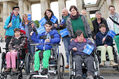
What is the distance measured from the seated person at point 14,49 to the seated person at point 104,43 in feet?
8.02

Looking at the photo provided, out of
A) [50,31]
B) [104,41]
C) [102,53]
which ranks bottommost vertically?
[102,53]

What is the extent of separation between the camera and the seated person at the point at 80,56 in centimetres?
369

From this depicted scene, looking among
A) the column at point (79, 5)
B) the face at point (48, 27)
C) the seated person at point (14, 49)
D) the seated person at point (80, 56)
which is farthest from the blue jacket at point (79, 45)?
the column at point (79, 5)

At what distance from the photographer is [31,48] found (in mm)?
5934

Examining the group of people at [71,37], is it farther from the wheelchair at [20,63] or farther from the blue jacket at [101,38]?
the wheelchair at [20,63]

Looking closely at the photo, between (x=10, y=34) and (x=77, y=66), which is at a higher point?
(x=10, y=34)

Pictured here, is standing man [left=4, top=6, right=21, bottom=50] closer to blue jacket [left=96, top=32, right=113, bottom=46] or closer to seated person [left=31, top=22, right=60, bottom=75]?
seated person [left=31, top=22, right=60, bottom=75]

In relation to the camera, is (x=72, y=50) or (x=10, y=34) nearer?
(x=72, y=50)

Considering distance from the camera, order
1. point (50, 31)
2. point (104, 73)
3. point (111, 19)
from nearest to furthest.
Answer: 1. point (50, 31)
2. point (104, 73)
3. point (111, 19)

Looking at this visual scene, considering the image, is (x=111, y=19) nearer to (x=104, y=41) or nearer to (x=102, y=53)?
(x=104, y=41)

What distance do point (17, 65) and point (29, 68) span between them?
0.38 m

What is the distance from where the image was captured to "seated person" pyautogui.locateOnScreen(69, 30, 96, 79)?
12.1 ft

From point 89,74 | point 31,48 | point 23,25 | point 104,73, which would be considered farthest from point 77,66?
point 23,25

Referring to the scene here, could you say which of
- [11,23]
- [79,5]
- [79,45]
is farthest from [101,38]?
[79,5]
